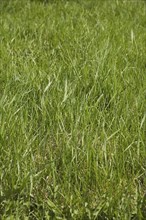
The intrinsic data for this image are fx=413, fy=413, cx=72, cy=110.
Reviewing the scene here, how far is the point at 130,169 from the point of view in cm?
171

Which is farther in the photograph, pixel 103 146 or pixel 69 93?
pixel 69 93

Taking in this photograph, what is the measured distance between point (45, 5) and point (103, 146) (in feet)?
8.68

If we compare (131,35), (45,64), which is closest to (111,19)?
(131,35)

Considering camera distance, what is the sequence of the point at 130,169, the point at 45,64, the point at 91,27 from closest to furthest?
the point at 130,169 < the point at 45,64 < the point at 91,27

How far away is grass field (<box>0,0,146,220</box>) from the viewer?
1.54 metres

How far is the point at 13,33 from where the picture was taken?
312 centimetres

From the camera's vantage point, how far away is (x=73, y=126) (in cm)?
190

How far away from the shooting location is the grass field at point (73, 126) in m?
1.54

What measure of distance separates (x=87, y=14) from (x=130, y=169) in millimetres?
2315

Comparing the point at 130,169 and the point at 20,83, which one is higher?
the point at 20,83

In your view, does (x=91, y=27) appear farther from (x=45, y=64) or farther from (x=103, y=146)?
(x=103, y=146)

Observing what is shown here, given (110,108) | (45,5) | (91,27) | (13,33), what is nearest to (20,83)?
(110,108)

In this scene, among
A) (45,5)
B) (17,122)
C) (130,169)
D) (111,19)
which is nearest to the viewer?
(130,169)

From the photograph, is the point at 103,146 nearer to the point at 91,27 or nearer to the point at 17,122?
the point at 17,122
